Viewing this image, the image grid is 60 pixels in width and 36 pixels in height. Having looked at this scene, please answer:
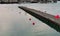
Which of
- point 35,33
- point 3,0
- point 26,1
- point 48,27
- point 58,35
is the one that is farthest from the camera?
point 26,1

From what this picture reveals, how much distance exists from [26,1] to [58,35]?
34078 mm

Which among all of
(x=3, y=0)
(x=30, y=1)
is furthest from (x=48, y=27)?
(x=30, y=1)

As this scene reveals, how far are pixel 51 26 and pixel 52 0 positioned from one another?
33454mm

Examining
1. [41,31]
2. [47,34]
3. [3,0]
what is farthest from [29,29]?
[3,0]

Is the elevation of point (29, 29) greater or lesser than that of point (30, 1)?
greater

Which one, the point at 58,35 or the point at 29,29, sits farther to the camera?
the point at 29,29

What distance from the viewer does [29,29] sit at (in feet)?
25.9

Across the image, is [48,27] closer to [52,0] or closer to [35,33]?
[35,33]

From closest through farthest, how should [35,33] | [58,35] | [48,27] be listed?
[58,35] < [35,33] < [48,27]

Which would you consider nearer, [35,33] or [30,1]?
[35,33]

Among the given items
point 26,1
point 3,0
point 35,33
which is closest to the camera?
point 35,33

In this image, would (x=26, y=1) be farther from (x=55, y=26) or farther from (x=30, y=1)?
(x=55, y=26)

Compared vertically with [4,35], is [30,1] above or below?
below

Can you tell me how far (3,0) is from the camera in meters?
38.1
